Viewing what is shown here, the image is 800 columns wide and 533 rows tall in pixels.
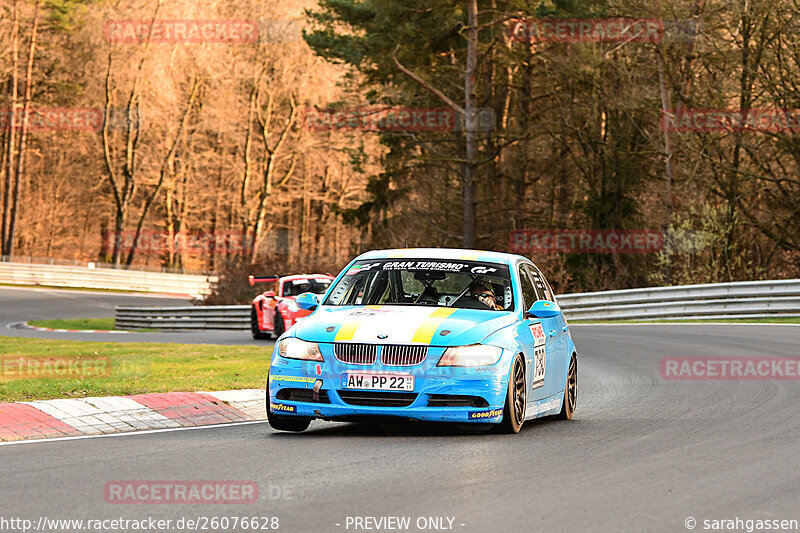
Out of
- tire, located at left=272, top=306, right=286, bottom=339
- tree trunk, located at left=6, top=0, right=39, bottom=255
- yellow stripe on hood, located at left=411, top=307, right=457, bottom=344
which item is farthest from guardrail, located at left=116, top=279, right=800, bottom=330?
tree trunk, located at left=6, top=0, right=39, bottom=255

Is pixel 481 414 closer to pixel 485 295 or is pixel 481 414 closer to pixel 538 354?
pixel 538 354

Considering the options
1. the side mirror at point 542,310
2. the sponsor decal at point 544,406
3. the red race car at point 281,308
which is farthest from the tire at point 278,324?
the side mirror at point 542,310

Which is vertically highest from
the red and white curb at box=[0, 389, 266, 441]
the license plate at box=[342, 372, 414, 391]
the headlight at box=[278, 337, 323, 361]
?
the headlight at box=[278, 337, 323, 361]

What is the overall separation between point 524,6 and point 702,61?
6221mm

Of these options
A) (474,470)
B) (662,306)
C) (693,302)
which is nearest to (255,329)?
(662,306)

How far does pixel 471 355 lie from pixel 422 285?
167 centimetres

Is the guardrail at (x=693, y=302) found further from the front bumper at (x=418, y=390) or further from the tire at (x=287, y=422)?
the tire at (x=287, y=422)

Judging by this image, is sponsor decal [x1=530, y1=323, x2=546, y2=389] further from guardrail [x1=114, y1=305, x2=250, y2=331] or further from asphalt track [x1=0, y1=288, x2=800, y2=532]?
guardrail [x1=114, y1=305, x2=250, y2=331]

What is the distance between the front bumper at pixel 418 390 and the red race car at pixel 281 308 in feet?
56.6

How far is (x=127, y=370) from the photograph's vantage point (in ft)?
53.7

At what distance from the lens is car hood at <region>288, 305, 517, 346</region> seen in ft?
32.1

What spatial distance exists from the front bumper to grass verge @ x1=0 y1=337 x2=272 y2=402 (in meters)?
3.18

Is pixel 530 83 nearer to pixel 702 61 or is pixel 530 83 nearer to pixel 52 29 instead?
pixel 702 61

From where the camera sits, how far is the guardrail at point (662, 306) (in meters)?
29.7
